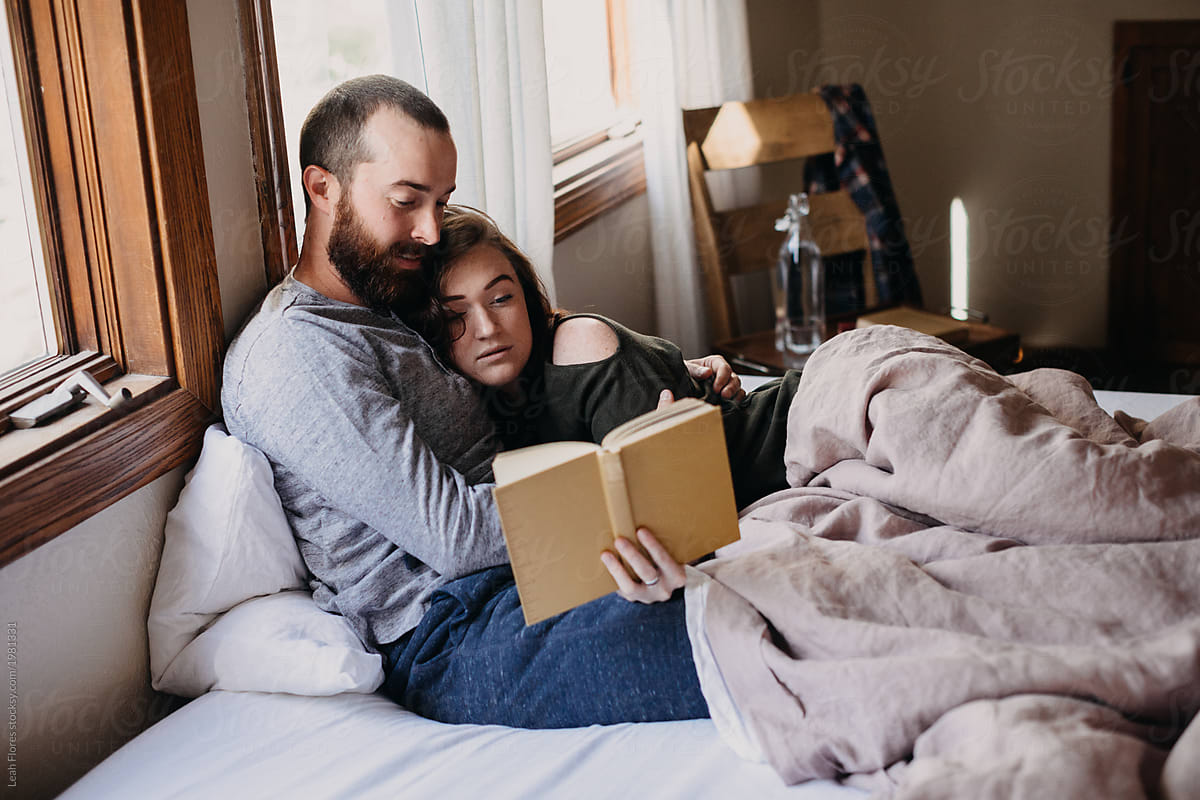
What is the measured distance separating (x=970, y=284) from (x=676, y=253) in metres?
1.30

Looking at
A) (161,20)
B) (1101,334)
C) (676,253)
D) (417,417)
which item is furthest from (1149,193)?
(161,20)

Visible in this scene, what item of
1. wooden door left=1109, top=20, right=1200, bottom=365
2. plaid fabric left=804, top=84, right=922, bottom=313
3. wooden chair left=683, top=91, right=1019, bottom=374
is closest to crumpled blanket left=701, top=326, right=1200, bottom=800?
wooden chair left=683, top=91, right=1019, bottom=374

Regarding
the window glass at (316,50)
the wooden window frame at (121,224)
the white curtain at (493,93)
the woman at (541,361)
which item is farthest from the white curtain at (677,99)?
the wooden window frame at (121,224)

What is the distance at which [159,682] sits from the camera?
1111mm

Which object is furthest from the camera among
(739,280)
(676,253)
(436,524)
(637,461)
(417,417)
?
(739,280)

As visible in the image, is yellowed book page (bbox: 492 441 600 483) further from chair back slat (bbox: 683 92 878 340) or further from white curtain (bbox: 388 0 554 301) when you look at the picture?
chair back slat (bbox: 683 92 878 340)

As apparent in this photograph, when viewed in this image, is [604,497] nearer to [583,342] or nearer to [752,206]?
[583,342]

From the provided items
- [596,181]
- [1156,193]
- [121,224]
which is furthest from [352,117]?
[1156,193]

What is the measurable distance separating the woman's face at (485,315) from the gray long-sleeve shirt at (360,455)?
88mm

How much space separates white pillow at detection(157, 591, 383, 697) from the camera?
1057 mm

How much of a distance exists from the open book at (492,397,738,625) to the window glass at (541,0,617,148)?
1.42 m

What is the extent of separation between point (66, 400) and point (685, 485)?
0.66 m

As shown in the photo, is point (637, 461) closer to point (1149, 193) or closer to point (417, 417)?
point (417, 417)

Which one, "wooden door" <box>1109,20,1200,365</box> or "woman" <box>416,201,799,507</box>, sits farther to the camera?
"wooden door" <box>1109,20,1200,365</box>
